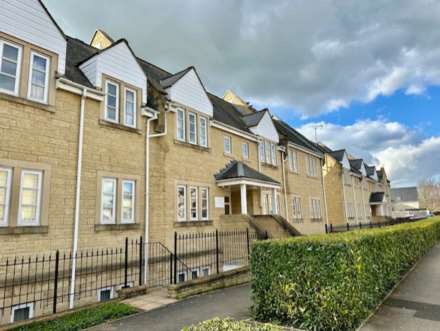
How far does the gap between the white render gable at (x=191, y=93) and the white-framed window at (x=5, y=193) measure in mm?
8226

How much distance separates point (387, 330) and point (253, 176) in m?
12.4

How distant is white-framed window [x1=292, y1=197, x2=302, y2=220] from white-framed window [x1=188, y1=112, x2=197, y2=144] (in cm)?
1235

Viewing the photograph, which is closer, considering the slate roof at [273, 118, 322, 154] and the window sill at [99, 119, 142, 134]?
the window sill at [99, 119, 142, 134]

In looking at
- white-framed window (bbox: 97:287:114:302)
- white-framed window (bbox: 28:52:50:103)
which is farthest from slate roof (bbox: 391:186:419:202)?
white-framed window (bbox: 28:52:50:103)

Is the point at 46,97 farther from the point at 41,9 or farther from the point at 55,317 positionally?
the point at 55,317

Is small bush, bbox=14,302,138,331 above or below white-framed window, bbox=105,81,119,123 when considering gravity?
below

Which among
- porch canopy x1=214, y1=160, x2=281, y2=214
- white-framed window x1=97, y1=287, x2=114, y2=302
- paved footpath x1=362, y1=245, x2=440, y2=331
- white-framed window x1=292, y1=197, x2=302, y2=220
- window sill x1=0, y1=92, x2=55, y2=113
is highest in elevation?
window sill x1=0, y1=92, x2=55, y2=113

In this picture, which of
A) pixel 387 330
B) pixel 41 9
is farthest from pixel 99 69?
pixel 387 330

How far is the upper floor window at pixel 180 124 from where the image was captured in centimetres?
1570

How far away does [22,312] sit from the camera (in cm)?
896

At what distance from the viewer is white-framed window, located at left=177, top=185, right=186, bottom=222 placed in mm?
14906

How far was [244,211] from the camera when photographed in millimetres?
17266

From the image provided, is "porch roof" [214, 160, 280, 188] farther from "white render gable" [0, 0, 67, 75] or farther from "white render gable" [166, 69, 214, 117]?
"white render gable" [0, 0, 67, 75]

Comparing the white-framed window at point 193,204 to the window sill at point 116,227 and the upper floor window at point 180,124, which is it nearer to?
the upper floor window at point 180,124
